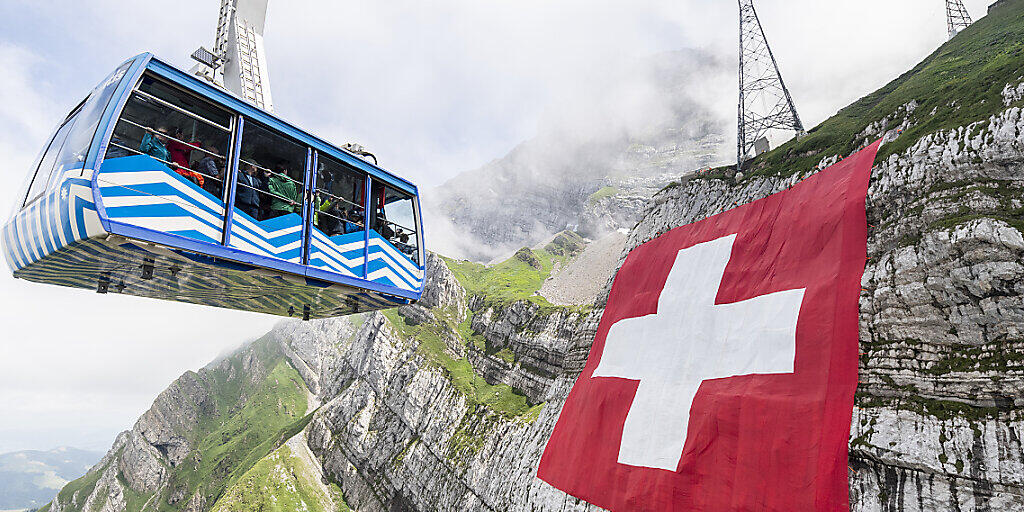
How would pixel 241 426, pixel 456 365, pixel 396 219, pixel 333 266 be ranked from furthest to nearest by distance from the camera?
pixel 241 426 < pixel 456 365 < pixel 396 219 < pixel 333 266

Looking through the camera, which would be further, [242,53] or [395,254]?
[242,53]

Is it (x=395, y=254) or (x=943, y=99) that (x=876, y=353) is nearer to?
(x=943, y=99)

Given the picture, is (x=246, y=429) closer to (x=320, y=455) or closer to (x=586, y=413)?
(x=320, y=455)

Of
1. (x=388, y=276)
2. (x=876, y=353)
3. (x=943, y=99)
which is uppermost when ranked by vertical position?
(x=943, y=99)

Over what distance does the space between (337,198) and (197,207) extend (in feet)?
12.8

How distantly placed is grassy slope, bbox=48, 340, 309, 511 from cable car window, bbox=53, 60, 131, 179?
12650 cm

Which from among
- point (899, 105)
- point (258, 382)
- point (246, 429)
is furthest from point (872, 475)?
point (258, 382)

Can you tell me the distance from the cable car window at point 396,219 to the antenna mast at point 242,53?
6610mm

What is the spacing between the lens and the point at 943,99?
78.0 feet

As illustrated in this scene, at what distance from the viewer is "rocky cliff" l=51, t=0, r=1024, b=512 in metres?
15.9

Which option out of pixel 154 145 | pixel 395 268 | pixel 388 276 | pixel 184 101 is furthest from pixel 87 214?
pixel 395 268

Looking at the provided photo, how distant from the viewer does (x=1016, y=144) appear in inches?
706

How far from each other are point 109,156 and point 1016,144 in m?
29.1

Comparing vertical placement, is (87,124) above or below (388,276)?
above
